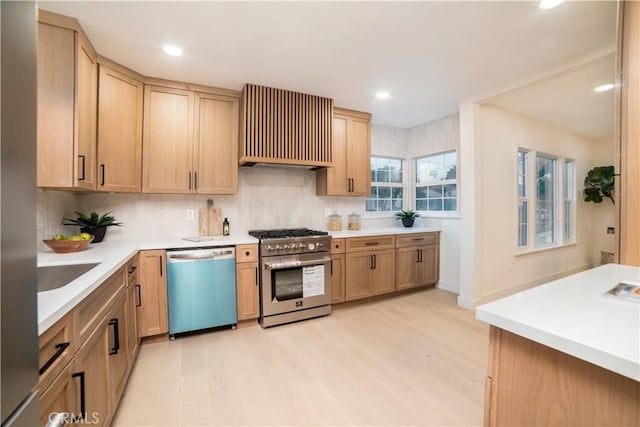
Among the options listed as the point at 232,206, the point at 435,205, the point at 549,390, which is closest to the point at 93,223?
the point at 232,206

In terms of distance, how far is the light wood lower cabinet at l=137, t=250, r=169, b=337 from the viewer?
2248mm

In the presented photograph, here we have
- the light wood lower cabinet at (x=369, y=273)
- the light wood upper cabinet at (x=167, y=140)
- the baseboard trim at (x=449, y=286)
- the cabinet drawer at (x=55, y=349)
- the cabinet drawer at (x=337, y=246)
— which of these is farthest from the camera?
the baseboard trim at (x=449, y=286)

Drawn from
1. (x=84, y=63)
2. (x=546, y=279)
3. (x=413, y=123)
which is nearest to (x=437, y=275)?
(x=546, y=279)

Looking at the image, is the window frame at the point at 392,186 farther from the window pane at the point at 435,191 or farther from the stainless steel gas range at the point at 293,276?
the stainless steel gas range at the point at 293,276

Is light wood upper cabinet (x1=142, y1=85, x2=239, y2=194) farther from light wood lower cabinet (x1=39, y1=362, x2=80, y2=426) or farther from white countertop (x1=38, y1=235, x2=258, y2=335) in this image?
light wood lower cabinet (x1=39, y1=362, x2=80, y2=426)

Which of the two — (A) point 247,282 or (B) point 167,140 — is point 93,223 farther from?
(A) point 247,282

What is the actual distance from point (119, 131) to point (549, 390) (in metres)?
3.11

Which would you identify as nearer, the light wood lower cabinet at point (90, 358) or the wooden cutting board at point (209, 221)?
the light wood lower cabinet at point (90, 358)

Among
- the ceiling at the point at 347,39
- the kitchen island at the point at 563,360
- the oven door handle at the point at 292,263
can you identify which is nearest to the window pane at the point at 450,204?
the ceiling at the point at 347,39

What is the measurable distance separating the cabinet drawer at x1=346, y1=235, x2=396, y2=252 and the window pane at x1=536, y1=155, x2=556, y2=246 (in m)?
2.78

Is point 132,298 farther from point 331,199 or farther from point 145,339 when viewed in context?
point 331,199

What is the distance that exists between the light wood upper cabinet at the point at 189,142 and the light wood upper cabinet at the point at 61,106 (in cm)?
61

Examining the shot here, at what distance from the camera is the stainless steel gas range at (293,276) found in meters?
2.66

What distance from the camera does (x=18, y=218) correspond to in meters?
0.49
